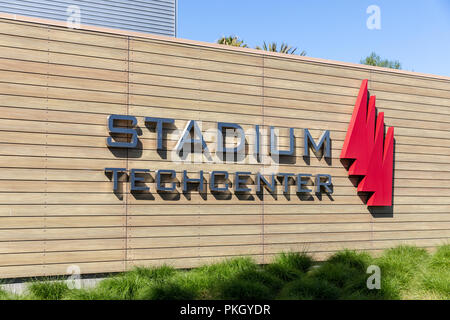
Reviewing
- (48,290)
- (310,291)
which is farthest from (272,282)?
(48,290)

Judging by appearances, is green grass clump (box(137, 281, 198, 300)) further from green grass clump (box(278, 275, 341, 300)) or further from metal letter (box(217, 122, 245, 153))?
metal letter (box(217, 122, 245, 153))

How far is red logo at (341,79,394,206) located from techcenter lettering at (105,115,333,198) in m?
0.50

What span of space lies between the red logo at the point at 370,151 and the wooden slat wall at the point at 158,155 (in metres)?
0.20

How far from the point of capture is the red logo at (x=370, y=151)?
7.71 meters

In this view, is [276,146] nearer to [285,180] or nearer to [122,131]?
[285,180]

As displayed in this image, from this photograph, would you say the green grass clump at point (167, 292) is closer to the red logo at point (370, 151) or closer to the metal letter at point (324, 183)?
the metal letter at point (324, 183)

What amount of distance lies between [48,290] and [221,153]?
318cm

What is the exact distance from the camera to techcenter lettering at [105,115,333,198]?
630cm

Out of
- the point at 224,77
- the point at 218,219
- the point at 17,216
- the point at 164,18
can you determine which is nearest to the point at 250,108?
the point at 224,77

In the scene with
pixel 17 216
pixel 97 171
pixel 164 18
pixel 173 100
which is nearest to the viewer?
pixel 17 216

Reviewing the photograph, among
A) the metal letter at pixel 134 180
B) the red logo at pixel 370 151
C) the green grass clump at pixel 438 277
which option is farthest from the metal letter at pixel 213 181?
the green grass clump at pixel 438 277

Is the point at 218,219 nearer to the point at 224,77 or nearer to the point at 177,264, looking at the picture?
the point at 177,264

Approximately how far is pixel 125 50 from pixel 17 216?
9.33 feet

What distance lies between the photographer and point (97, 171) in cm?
615
